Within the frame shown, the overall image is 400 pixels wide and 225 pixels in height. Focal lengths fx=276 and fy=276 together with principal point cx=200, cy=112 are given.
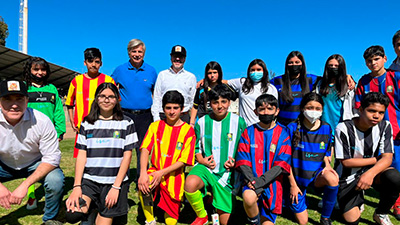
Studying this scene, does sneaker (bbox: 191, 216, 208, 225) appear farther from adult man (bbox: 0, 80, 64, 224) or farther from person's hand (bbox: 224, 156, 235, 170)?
adult man (bbox: 0, 80, 64, 224)

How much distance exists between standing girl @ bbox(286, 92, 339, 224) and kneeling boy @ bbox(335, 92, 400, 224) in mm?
207

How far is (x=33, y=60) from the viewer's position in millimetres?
4234

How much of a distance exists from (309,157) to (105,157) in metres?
2.65

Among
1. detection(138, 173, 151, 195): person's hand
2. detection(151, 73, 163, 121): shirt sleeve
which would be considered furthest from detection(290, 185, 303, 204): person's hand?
detection(151, 73, 163, 121): shirt sleeve

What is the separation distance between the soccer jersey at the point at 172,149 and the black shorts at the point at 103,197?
531 mm

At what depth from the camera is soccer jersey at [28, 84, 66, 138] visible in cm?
426

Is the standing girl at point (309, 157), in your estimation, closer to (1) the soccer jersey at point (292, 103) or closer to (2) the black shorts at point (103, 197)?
(1) the soccer jersey at point (292, 103)

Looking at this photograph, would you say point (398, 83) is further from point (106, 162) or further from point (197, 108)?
point (106, 162)

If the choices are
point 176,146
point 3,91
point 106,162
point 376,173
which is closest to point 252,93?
point 176,146

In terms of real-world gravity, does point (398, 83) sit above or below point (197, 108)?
above

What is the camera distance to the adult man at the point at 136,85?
477 centimetres

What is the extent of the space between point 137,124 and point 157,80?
0.84 meters

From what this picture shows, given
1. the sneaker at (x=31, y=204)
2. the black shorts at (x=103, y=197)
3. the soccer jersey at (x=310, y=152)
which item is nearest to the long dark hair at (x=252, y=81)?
the soccer jersey at (x=310, y=152)

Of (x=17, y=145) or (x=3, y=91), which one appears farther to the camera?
(x=17, y=145)
